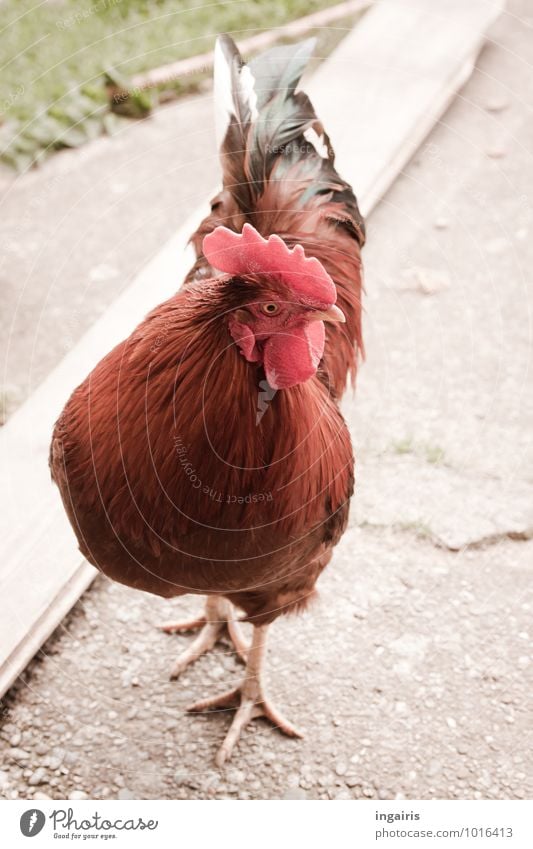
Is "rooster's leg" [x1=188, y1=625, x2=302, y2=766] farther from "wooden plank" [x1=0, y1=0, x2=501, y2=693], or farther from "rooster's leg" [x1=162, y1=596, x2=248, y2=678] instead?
"wooden plank" [x1=0, y1=0, x2=501, y2=693]

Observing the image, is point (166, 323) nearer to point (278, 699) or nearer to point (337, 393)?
A: point (337, 393)

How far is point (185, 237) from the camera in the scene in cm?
306

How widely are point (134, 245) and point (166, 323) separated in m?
1.96

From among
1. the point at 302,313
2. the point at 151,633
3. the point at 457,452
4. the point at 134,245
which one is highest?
the point at 302,313

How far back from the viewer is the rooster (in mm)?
1599

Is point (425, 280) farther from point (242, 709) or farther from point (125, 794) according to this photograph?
point (125, 794)

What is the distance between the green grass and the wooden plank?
1.79 ft

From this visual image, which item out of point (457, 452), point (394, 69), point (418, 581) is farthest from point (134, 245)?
point (418, 581)

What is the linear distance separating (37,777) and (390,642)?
933 mm

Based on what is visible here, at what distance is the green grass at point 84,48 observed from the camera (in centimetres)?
392

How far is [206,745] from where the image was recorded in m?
2.21

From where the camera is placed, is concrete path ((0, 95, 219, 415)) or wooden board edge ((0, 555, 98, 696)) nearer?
wooden board edge ((0, 555, 98, 696))
